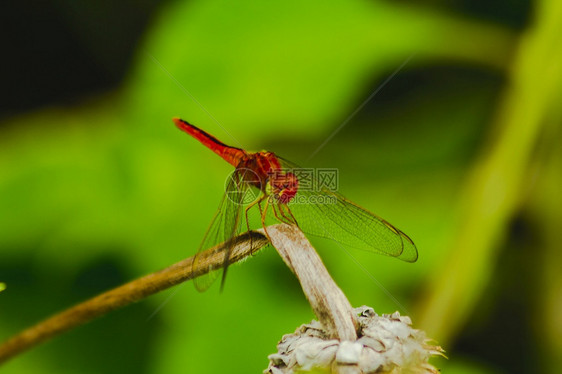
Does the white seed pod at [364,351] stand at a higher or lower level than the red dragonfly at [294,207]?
lower

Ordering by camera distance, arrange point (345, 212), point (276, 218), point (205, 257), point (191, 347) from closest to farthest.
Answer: point (205, 257)
point (276, 218)
point (345, 212)
point (191, 347)

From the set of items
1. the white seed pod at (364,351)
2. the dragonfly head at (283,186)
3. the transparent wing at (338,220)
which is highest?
the dragonfly head at (283,186)

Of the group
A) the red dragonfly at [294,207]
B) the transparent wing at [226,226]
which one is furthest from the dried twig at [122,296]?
the red dragonfly at [294,207]

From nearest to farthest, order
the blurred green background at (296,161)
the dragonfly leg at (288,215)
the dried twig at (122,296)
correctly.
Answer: the dried twig at (122,296) < the dragonfly leg at (288,215) < the blurred green background at (296,161)

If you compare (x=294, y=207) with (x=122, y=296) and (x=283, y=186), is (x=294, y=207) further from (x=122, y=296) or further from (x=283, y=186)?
(x=122, y=296)

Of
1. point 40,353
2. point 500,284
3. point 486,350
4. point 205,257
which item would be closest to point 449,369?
point 486,350

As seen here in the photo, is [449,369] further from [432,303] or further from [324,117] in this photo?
[324,117]

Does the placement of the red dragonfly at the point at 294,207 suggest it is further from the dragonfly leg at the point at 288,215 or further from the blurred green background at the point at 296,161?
the blurred green background at the point at 296,161
